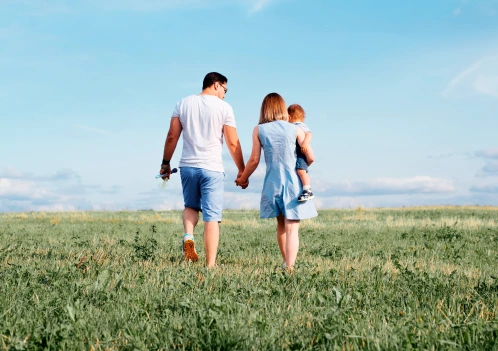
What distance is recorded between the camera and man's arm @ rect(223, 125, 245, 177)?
7957 millimetres

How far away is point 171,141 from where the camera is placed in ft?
27.1

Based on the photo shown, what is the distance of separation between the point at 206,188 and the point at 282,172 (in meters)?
1.24

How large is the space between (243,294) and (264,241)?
8.41m

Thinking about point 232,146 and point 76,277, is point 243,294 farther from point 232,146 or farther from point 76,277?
point 232,146

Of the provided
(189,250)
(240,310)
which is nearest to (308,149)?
(189,250)

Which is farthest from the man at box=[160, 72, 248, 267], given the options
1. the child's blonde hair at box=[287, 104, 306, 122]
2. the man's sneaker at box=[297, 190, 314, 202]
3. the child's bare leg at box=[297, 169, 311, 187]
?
the man's sneaker at box=[297, 190, 314, 202]

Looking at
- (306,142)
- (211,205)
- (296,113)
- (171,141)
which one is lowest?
(211,205)

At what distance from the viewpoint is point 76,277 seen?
643 centimetres

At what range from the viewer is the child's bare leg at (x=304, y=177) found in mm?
7500

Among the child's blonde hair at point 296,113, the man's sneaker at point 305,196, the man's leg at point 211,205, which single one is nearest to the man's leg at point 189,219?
the man's leg at point 211,205

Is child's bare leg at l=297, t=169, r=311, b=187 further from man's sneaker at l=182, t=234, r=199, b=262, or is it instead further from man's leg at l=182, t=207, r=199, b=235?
man's sneaker at l=182, t=234, r=199, b=262

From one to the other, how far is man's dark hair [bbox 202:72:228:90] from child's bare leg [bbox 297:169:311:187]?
200 cm

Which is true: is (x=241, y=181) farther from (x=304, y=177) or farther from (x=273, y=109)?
(x=273, y=109)

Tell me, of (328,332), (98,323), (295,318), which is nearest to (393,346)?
(328,332)
